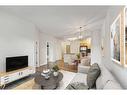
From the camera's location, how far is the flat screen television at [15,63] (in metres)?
4.10

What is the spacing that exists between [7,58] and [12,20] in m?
1.51

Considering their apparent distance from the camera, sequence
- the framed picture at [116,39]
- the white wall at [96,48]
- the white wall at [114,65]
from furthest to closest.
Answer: the white wall at [96,48] < the framed picture at [116,39] < the white wall at [114,65]

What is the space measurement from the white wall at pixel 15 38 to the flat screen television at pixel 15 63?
0.62 feet

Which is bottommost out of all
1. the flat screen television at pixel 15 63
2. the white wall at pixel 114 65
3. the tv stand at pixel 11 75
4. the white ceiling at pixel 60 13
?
the tv stand at pixel 11 75

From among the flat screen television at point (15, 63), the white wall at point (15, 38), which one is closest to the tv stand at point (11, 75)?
the flat screen television at point (15, 63)

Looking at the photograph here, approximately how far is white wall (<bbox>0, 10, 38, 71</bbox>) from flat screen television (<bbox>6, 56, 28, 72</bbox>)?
0.62ft

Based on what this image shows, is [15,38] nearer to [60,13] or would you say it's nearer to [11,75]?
[11,75]

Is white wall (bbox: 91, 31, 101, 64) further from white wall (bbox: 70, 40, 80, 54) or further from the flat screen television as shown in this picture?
white wall (bbox: 70, 40, 80, 54)

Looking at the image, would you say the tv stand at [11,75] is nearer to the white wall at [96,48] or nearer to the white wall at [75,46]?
the white wall at [96,48]

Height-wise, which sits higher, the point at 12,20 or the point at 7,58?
the point at 12,20

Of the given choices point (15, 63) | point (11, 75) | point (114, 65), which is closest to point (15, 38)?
point (15, 63)
